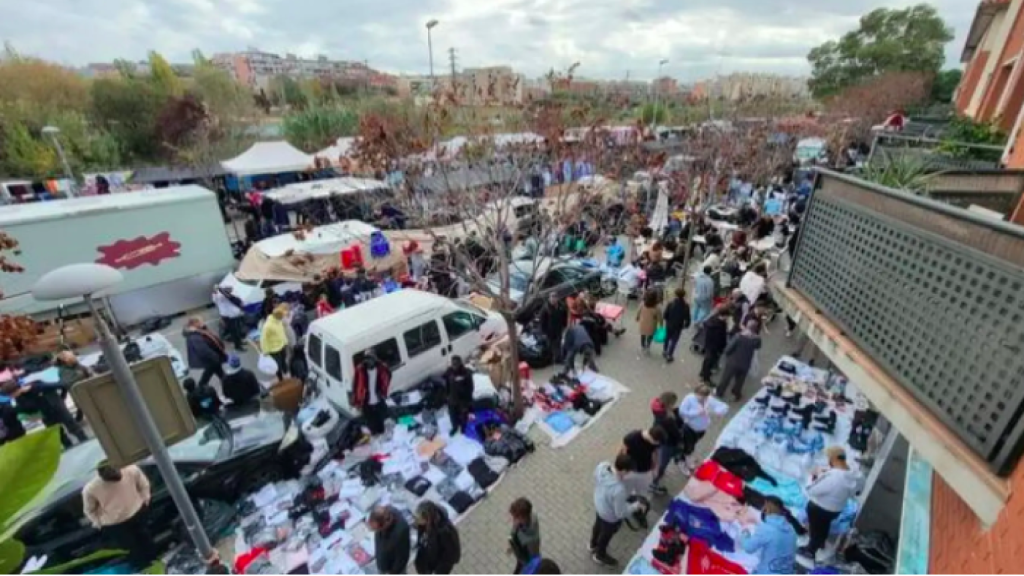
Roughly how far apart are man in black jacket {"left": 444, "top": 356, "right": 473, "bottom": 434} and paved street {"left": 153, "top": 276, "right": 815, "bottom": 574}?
124 cm

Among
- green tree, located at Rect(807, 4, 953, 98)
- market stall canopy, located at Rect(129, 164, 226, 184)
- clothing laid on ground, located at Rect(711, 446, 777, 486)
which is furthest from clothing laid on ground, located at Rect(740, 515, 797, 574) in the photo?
green tree, located at Rect(807, 4, 953, 98)

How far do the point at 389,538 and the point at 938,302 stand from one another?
5.24 metres

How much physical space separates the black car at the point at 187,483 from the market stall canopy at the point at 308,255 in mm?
5782

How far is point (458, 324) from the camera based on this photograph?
854cm

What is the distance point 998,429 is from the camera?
9.23 feet

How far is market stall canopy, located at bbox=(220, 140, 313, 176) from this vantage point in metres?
19.8

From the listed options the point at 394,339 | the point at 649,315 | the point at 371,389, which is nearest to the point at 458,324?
the point at 394,339

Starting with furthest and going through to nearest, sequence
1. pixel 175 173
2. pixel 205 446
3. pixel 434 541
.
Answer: pixel 175 173 < pixel 205 446 < pixel 434 541

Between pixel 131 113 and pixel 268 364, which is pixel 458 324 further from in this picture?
pixel 131 113

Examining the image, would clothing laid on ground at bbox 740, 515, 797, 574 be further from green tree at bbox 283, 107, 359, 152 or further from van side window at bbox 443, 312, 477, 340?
green tree at bbox 283, 107, 359, 152

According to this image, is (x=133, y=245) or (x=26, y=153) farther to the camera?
(x=26, y=153)

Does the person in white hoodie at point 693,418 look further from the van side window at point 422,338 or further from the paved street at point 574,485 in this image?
the van side window at point 422,338

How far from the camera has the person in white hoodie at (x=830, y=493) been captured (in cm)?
460

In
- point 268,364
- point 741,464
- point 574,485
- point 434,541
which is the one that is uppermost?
point 434,541
